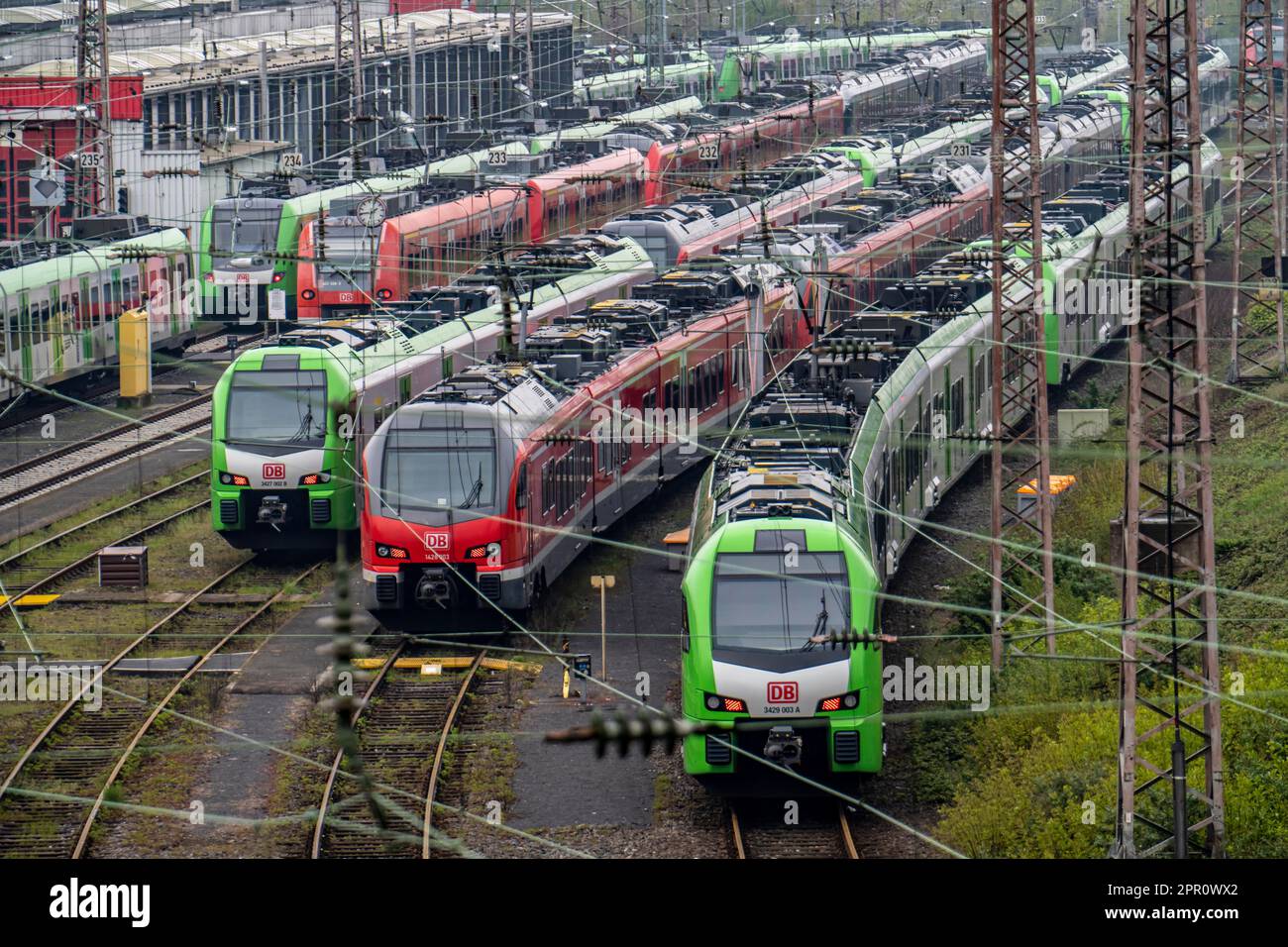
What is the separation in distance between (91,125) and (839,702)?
3395cm

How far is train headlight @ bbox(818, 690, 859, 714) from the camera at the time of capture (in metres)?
18.2

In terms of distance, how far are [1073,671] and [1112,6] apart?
86613 mm

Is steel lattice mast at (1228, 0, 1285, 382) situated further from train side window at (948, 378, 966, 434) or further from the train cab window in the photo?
the train cab window

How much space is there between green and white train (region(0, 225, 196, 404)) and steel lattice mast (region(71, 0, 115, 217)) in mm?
2513

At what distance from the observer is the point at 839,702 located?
59.8 feet

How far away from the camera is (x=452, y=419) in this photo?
926 inches

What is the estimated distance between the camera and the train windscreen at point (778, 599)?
18.3 meters

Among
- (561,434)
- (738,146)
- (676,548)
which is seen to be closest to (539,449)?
(561,434)

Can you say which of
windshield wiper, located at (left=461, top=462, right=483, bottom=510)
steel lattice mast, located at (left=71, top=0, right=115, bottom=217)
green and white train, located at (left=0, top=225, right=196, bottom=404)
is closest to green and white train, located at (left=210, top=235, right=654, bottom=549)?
windshield wiper, located at (left=461, top=462, right=483, bottom=510)

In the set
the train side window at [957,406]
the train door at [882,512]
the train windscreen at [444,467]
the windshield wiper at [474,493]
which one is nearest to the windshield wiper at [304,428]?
the train windscreen at [444,467]

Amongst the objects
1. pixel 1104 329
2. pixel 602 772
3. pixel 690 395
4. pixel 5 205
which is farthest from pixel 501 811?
pixel 5 205

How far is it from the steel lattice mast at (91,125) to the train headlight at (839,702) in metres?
28.8
